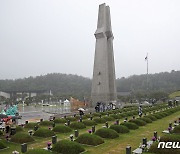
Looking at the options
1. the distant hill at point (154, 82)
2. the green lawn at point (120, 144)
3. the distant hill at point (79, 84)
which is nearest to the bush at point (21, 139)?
the green lawn at point (120, 144)

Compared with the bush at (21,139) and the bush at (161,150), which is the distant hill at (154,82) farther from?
the bush at (161,150)

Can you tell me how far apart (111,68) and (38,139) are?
31.8 metres

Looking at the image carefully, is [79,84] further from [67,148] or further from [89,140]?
[67,148]

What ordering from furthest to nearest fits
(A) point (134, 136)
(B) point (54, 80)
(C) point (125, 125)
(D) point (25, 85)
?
(B) point (54, 80) < (D) point (25, 85) < (C) point (125, 125) < (A) point (134, 136)

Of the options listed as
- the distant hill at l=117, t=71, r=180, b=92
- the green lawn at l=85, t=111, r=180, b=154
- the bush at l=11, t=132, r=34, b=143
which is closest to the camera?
the green lawn at l=85, t=111, r=180, b=154

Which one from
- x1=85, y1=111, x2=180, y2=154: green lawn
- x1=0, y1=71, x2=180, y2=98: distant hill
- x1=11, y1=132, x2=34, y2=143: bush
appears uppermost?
x1=0, y1=71, x2=180, y2=98: distant hill

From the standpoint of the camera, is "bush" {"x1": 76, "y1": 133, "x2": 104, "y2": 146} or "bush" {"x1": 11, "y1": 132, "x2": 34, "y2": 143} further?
"bush" {"x1": 11, "y1": 132, "x2": 34, "y2": 143}

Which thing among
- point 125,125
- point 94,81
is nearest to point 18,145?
point 125,125

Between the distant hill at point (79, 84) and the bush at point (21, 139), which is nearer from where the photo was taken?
the bush at point (21, 139)

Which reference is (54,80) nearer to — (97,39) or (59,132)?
(97,39)

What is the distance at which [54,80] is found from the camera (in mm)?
113812

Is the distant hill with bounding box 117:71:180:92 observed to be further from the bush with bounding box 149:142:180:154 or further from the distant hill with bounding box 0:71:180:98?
the bush with bounding box 149:142:180:154

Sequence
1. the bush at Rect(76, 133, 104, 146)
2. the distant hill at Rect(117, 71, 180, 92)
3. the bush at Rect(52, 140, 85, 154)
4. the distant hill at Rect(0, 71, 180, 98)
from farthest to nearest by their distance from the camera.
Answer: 1. the distant hill at Rect(117, 71, 180, 92)
2. the distant hill at Rect(0, 71, 180, 98)
3. the bush at Rect(76, 133, 104, 146)
4. the bush at Rect(52, 140, 85, 154)

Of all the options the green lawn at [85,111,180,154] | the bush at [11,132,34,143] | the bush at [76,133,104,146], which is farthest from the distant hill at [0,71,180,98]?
the bush at [76,133,104,146]
